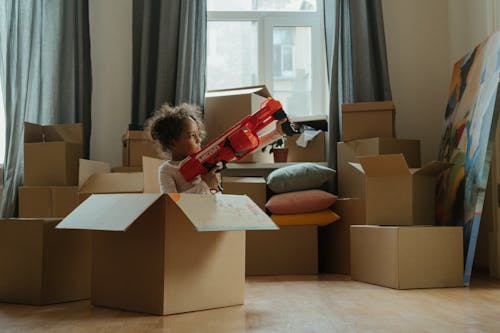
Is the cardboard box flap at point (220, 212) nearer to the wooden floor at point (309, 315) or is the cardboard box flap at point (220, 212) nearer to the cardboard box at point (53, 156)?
the wooden floor at point (309, 315)

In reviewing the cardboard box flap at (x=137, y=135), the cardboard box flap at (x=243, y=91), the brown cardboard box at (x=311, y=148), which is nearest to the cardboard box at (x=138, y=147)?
the cardboard box flap at (x=137, y=135)

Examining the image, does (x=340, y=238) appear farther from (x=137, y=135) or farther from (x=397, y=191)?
(x=137, y=135)

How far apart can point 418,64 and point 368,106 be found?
73cm

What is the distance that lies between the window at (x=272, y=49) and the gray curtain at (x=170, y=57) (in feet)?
0.90

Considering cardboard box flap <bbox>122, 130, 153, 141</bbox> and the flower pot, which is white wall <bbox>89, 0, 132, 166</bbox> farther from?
the flower pot

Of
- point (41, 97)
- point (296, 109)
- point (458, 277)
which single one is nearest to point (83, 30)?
point (41, 97)

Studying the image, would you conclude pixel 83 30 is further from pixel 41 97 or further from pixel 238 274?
pixel 238 274

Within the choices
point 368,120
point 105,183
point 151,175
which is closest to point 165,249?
point 151,175

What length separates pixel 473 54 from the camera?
3102 millimetres

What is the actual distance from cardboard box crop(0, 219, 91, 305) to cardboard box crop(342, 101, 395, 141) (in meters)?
1.66

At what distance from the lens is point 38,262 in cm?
208

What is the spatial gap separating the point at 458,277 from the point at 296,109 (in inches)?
65.0

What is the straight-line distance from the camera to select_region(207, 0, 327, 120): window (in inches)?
151

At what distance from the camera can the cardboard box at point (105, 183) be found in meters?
2.88
